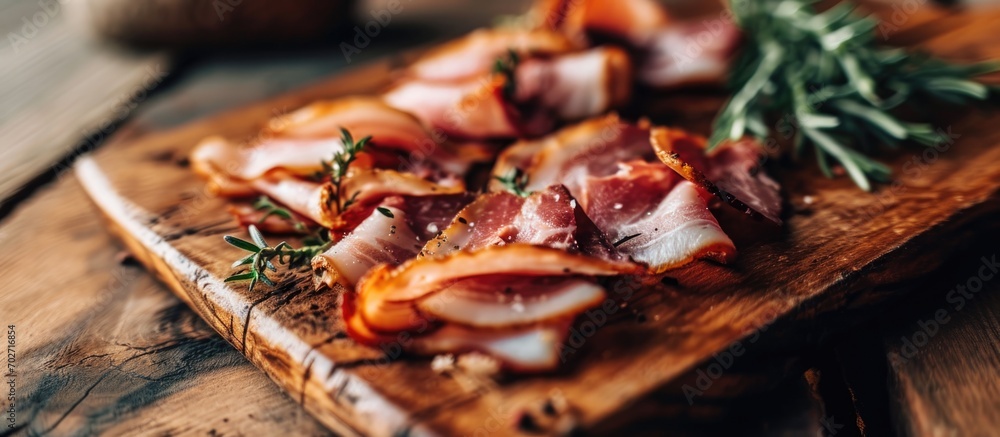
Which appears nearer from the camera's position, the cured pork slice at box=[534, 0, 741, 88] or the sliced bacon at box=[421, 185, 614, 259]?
the sliced bacon at box=[421, 185, 614, 259]

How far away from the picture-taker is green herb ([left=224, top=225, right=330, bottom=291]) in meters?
1.58

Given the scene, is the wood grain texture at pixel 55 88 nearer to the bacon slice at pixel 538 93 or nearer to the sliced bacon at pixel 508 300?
the bacon slice at pixel 538 93

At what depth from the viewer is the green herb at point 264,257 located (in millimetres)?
1577

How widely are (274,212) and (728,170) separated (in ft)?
3.44

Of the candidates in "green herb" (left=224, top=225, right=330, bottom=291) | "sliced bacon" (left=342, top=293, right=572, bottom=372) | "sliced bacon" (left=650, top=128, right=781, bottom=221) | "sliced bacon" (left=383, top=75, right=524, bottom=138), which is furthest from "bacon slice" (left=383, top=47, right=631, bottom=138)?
"sliced bacon" (left=342, top=293, right=572, bottom=372)

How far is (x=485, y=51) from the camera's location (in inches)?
98.1

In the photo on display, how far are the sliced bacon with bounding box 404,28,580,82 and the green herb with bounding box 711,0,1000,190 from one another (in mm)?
560

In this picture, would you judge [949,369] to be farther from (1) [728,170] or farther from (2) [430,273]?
(2) [430,273]

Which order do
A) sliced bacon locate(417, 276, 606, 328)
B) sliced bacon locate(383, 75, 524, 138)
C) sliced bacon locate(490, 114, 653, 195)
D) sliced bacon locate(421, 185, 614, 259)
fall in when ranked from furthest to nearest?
sliced bacon locate(383, 75, 524, 138) → sliced bacon locate(490, 114, 653, 195) → sliced bacon locate(421, 185, 614, 259) → sliced bacon locate(417, 276, 606, 328)

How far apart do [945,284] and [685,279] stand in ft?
1.85

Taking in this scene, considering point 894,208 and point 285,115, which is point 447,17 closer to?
point 285,115

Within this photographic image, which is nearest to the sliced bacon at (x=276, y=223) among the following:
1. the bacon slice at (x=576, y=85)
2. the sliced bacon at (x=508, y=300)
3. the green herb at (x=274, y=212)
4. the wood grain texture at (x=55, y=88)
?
the green herb at (x=274, y=212)

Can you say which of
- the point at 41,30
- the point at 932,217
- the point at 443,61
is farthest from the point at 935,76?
the point at 41,30

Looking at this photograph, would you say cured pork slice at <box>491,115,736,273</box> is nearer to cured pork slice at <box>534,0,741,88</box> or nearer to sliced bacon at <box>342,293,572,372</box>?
sliced bacon at <box>342,293,572,372</box>
